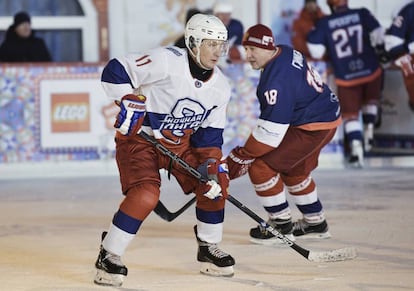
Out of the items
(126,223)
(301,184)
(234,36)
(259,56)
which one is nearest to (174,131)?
(126,223)

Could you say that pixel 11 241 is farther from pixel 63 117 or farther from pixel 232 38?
pixel 232 38

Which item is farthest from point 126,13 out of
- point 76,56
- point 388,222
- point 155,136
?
point 155,136

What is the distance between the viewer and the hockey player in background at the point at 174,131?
5090 mm

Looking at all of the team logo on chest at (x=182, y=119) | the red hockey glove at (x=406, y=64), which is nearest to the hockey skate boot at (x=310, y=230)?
the team logo on chest at (x=182, y=119)

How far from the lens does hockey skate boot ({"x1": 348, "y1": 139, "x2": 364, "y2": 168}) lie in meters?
9.70

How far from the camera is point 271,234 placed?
19.7ft

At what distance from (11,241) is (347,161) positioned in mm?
4160

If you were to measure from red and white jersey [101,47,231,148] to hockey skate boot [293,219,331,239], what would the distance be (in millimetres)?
1186

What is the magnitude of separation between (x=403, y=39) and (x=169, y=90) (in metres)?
4.78

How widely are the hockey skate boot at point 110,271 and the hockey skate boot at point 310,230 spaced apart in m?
1.52

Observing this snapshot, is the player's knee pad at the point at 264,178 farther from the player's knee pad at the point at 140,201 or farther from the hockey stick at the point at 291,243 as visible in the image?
the player's knee pad at the point at 140,201

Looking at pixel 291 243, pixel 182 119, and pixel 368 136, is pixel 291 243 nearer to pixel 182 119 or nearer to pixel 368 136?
pixel 182 119

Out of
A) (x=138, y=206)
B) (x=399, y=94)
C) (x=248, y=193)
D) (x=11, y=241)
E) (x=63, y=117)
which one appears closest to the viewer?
(x=138, y=206)

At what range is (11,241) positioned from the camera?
627 cm
